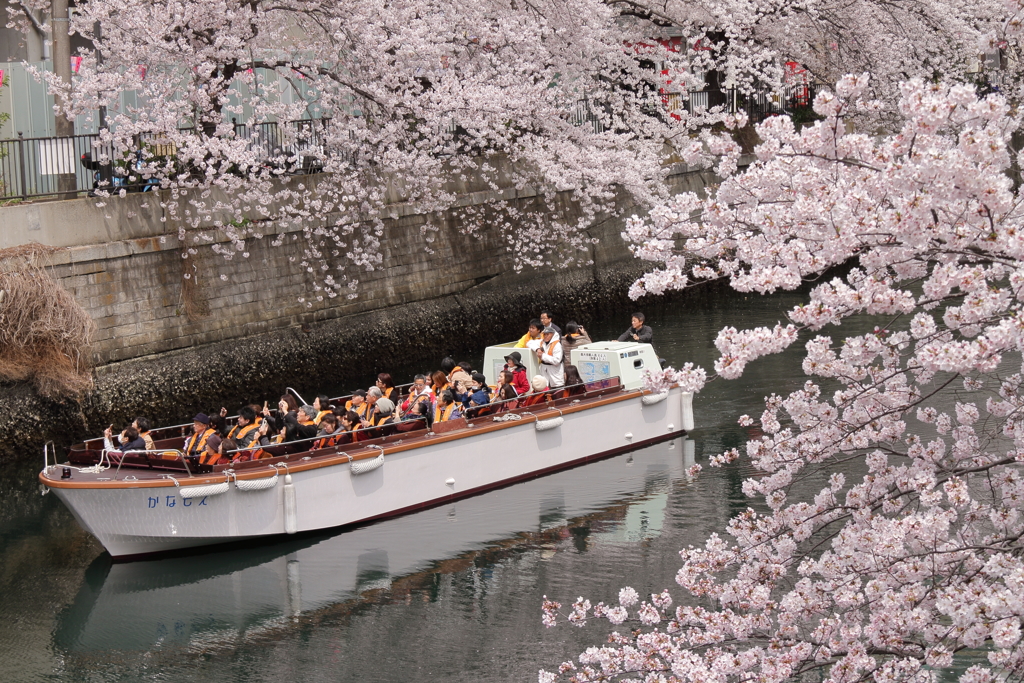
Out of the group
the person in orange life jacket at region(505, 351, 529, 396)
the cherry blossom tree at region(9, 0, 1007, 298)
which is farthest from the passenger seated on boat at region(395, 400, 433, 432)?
the cherry blossom tree at region(9, 0, 1007, 298)

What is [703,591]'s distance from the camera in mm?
6477

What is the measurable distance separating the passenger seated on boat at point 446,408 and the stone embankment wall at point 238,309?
5917 mm

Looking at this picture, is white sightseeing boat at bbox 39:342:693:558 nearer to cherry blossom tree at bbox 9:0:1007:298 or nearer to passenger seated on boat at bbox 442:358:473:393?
passenger seated on boat at bbox 442:358:473:393

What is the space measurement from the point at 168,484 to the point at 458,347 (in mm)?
11719

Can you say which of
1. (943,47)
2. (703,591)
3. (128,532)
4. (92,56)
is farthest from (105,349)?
(943,47)

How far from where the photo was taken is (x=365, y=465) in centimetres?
1374

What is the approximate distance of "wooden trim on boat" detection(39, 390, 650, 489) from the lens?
12398mm

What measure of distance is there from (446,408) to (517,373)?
1.41 m

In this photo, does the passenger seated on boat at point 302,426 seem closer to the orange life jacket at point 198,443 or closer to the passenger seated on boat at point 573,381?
the orange life jacket at point 198,443

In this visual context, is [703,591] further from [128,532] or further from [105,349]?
[105,349]

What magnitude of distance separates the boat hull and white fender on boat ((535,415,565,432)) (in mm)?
15

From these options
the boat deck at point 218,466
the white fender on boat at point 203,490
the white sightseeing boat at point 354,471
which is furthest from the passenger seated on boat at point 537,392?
the white fender on boat at point 203,490

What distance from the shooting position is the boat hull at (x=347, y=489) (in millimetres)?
12641

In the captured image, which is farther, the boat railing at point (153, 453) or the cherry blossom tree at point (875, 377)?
the boat railing at point (153, 453)
